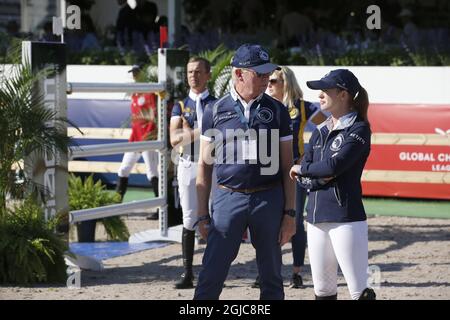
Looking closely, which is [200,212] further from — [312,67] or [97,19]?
[97,19]

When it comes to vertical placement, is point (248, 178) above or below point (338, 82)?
below

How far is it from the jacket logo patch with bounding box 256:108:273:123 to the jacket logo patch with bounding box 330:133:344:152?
0.40m

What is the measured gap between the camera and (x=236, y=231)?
591 centimetres

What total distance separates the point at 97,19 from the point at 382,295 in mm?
13022

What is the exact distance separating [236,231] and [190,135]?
2.94 meters

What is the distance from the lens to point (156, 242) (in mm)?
10922

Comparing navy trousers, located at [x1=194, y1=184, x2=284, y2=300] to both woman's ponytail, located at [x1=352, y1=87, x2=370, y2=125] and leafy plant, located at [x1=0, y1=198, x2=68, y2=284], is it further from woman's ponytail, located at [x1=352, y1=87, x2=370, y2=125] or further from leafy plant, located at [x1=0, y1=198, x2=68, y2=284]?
leafy plant, located at [x1=0, y1=198, x2=68, y2=284]

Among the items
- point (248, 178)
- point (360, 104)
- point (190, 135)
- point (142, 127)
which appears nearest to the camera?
point (248, 178)

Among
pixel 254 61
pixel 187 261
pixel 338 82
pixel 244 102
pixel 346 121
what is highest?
pixel 254 61

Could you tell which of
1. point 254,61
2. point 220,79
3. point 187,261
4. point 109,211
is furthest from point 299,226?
point 220,79

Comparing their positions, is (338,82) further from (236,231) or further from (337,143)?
(236,231)

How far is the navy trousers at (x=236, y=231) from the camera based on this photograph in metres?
5.90

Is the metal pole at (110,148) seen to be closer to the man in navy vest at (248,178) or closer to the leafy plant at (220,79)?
the leafy plant at (220,79)

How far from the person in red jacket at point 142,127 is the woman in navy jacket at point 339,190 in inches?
224
